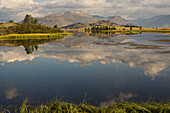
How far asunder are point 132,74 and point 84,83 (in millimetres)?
9296

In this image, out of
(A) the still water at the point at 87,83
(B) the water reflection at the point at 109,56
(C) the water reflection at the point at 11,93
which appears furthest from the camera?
(B) the water reflection at the point at 109,56

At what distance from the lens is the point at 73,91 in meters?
21.4

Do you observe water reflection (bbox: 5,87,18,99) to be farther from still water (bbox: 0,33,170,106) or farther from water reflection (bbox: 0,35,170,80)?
water reflection (bbox: 0,35,170,80)

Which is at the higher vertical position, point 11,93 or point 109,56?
point 109,56

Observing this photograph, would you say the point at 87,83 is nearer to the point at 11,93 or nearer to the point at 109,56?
the point at 11,93

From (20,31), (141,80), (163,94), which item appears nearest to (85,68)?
(141,80)

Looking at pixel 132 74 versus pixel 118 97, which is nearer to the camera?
pixel 118 97

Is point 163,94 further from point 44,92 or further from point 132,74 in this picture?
point 44,92

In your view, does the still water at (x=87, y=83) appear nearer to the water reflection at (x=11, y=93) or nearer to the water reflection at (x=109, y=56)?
the water reflection at (x=11, y=93)

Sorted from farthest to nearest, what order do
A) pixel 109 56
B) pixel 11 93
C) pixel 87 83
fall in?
pixel 109 56 < pixel 87 83 < pixel 11 93

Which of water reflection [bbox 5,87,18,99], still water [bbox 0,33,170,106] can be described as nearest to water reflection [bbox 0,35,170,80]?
still water [bbox 0,33,170,106]

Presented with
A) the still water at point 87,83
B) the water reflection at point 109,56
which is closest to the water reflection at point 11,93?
the still water at point 87,83

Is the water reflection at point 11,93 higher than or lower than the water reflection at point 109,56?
lower

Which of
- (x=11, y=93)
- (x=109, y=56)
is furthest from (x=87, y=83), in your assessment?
(x=109, y=56)
